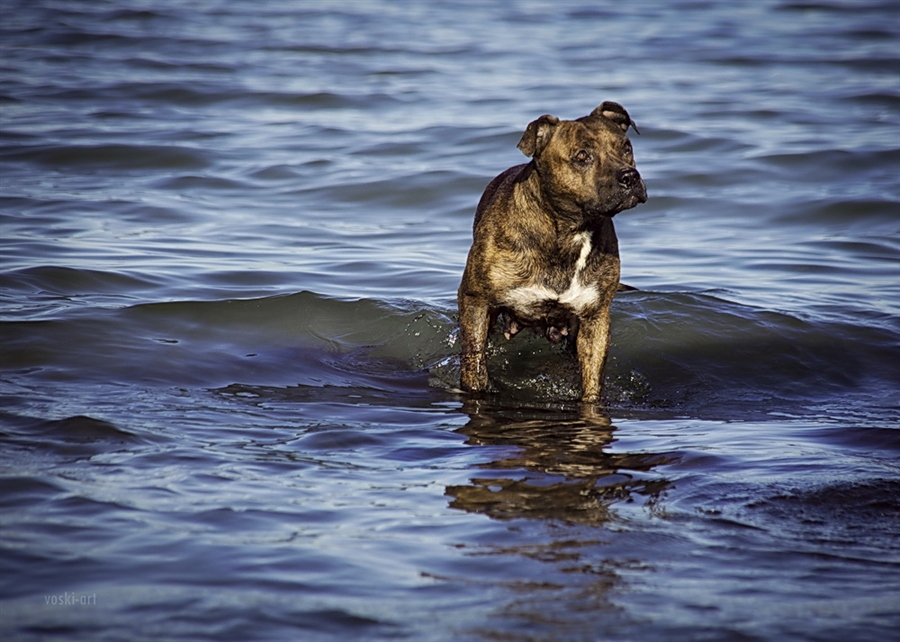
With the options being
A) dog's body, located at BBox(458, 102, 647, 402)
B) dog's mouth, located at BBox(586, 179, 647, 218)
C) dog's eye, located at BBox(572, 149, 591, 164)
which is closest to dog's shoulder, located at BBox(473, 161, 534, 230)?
dog's body, located at BBox(458, 102, 647, 402)

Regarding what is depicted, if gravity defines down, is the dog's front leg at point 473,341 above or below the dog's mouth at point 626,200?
below

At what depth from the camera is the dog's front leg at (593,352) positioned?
7078mm

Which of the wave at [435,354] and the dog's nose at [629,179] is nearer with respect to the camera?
the dog's nose at [629,179]

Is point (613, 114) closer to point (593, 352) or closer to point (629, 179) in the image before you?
point (629, 179)

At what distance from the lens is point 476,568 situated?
432 cm

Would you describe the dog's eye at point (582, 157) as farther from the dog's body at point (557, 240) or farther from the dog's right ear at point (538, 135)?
the dog's right ear at point (538, 135)

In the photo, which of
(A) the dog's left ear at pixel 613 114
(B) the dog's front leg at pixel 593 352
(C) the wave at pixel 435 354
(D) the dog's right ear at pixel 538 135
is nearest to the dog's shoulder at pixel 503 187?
(D) the dog's right ear at pixel 538 135

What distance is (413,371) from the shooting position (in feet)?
26.0

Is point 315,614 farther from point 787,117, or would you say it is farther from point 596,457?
point 787,117

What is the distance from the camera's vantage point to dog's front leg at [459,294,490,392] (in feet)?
23.1

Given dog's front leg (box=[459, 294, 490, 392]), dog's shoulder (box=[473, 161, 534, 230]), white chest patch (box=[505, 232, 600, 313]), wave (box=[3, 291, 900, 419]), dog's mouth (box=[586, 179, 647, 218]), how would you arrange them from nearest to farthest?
dog's mouth (box=[586, 179, 647, 218]) → white chest patch (box=[505, 232, 600, 313]) → dog's shoulder (box=[473, 161, 534, 230]) → dog's front leg (box=[459, 294, 490, 392]) → wave (box=[3, 291, 900, 419])

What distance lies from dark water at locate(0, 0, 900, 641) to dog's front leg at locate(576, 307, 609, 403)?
23cm

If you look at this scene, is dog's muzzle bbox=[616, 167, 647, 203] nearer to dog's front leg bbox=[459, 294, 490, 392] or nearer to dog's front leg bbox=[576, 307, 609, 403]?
dog's front leg bbox=[576, 307, 609, 403]

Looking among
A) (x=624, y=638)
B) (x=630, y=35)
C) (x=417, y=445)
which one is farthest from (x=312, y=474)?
(x=630, y=35)
